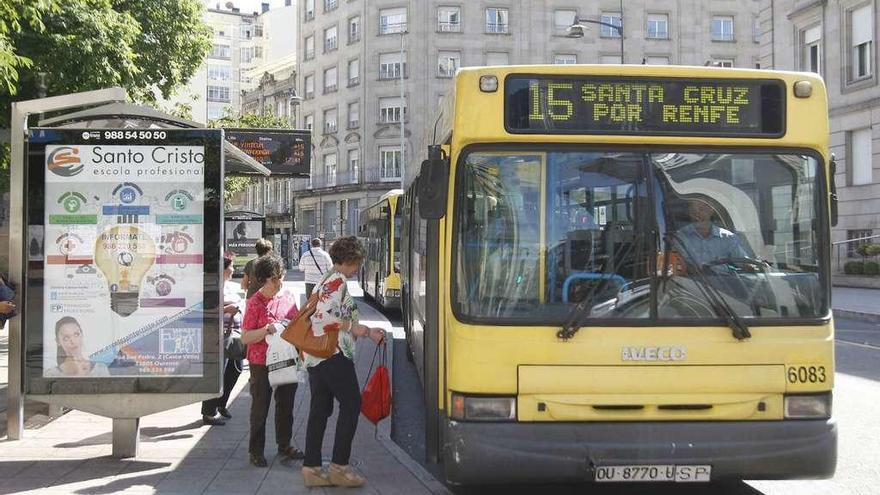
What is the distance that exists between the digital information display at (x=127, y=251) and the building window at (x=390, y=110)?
174 feet

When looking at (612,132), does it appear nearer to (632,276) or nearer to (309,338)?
(632,276)

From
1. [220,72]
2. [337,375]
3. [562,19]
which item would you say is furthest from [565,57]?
[337,375]

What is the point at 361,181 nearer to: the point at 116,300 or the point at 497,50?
the point at 497,50

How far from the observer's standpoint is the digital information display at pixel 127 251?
6.58m

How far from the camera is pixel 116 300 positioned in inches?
261

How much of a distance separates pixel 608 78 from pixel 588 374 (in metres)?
1.84

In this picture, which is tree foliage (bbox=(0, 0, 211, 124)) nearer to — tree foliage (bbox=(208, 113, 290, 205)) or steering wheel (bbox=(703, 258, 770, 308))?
steering wheel (bbox=(703, 258, 770, 308))

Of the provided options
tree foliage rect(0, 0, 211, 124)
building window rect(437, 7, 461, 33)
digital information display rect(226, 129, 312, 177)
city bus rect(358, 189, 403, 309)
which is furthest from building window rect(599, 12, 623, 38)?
tree foliage rect(0, 0, 211, 124)

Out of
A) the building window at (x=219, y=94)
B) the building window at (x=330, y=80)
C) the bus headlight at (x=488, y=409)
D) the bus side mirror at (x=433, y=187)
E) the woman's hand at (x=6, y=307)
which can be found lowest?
the bus headlight at (x=488, y=409)

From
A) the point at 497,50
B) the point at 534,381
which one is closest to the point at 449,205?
the point at 534,381

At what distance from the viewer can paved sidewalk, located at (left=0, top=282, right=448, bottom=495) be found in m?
5.93

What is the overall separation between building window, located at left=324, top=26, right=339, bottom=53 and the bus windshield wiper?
2360 inches

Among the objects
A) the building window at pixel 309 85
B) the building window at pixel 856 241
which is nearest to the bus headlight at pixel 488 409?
the building window at pixel 856 241

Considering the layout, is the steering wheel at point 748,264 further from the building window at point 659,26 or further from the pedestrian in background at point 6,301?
the building window at point 659,26
